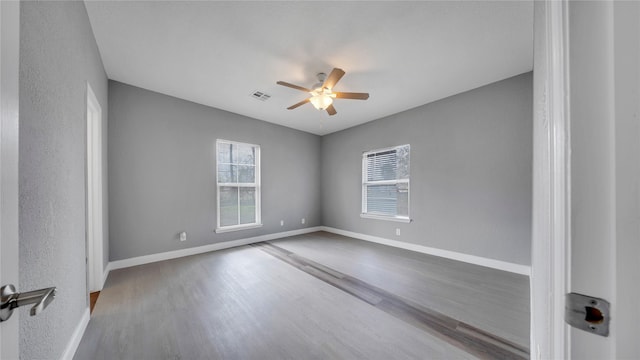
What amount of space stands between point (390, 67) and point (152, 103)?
11.4 ft

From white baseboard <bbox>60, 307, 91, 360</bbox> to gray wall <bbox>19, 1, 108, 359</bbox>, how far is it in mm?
57

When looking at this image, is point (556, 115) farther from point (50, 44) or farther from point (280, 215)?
point (280, 215)

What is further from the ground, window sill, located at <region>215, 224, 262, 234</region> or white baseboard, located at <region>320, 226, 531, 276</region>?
window sill, located at <region>215, 224, 262, 234</region>

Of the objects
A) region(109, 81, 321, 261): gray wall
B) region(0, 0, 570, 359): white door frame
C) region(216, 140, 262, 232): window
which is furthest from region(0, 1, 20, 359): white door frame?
region(216, 140, 262, 232): window

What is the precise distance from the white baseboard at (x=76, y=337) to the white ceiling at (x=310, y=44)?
8.37ft

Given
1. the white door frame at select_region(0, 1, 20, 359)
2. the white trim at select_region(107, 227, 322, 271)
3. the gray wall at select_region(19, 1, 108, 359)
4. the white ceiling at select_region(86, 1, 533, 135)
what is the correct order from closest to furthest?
the white door frame at select_region(0, 1, 20, 359), the gray wall at select_region(19, 1, 108, 359), the white ceiling at select_region(86, 1, 533, 135), the white trim at select_region(107, 227, 322, 271)

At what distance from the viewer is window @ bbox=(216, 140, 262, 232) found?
4.14 metres

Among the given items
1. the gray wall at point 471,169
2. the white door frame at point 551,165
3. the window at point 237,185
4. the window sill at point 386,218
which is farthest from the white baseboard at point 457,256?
the white door frame at point 551,165

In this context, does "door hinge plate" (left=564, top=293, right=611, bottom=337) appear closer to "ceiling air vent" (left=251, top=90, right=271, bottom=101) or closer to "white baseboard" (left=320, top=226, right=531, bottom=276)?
"white baseboard" (left=320, top=226, right=531, bottom=276)

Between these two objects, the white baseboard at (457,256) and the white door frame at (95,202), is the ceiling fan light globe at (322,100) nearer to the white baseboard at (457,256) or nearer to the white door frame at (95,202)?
the white door frame at (95,202)

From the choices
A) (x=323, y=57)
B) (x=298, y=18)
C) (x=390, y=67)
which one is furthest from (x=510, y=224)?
(x=298, y=18)

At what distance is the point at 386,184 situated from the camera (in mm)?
4465

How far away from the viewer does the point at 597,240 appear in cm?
38

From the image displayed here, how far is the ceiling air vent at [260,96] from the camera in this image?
3348 mm
